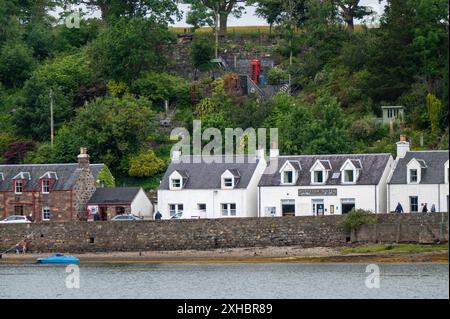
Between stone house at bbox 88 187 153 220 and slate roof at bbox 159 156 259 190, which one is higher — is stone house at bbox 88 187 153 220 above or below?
below

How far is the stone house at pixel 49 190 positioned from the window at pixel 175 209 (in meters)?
5.36

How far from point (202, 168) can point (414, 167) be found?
12.8 m

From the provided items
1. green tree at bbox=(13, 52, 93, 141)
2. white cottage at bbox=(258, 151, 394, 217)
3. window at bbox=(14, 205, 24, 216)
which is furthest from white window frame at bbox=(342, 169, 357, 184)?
green tree at bbox=(13, 52, 93, 141)

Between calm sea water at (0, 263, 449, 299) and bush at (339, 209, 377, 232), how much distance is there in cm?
343

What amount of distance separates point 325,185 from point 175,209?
29.8 ft

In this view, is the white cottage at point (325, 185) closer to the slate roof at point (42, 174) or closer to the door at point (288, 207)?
the door at point (288, 207)

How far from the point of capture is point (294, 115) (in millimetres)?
107688

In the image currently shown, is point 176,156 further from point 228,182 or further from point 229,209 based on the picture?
point 229,209

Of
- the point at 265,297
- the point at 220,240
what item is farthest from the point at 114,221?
the point at 265,297

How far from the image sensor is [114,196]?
103 meters

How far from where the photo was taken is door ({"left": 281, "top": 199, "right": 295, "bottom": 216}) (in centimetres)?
9850

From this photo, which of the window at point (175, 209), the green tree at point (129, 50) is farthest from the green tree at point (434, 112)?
the green tree at point (129, 50)

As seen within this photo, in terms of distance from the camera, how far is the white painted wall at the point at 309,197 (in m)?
96.6

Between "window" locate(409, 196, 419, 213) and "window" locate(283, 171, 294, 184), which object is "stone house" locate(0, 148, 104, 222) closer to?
"window" locate(283, 171, 294, 184)
